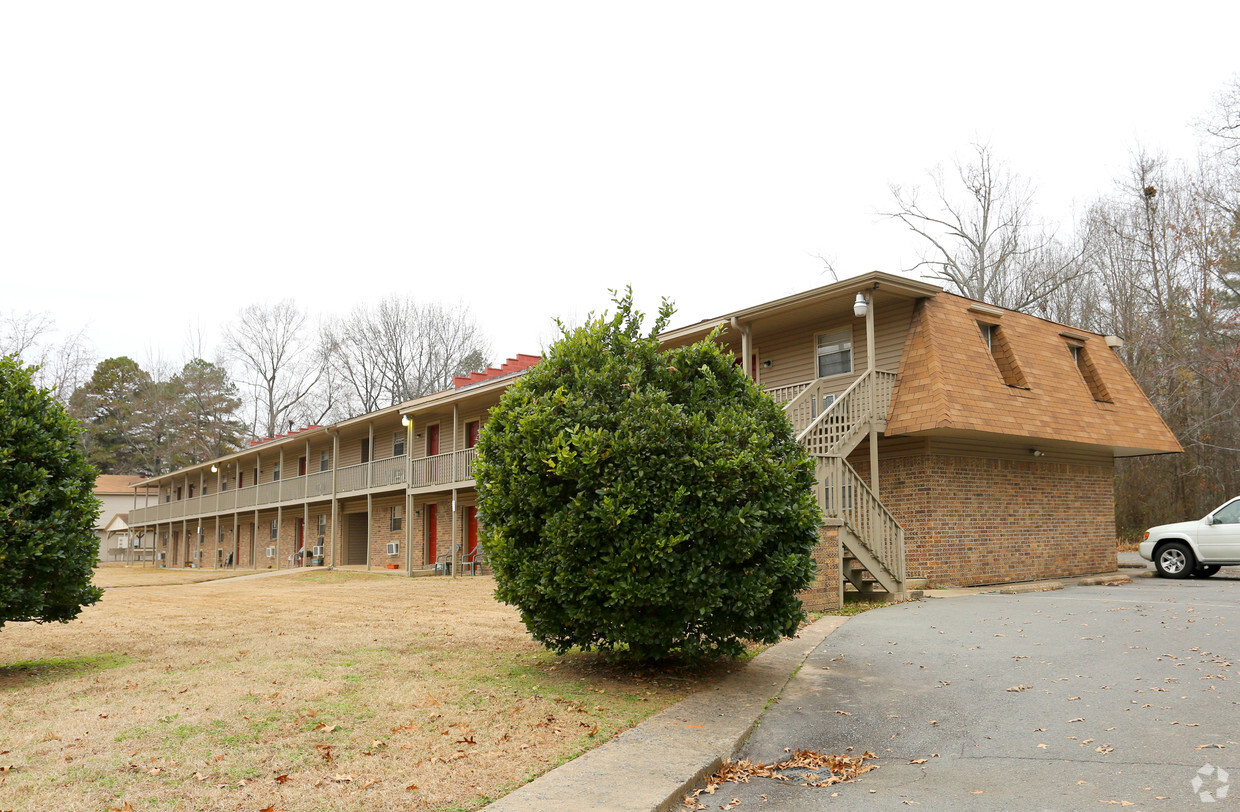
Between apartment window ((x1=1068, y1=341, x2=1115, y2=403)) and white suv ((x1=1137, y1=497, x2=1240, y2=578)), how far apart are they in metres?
3.05

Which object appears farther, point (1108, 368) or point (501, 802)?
point (1108, 368)

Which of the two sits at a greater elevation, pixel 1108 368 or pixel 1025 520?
pixel 1108 368

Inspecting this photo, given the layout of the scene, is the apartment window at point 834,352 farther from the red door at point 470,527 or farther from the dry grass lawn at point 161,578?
the dry grass lawn at point 161,578

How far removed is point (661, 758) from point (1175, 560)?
16578 mm

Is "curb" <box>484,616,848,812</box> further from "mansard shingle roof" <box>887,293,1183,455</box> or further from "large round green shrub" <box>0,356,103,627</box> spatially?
"mansard shingle roof" <box>887,293,1183,455</box>

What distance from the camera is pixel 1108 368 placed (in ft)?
65.7

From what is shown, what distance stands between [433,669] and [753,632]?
9.12 ft

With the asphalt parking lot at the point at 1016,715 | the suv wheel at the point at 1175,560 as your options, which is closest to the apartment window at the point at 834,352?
the asphalt parking lot at the point at 1016,715

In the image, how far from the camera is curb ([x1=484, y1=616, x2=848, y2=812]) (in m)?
4.50

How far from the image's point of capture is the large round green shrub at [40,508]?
710 centimetres

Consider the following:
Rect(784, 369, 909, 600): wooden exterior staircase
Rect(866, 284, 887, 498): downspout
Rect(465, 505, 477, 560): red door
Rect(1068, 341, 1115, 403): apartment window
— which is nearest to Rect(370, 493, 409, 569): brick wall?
Rect(465, 505, 477, 560): red door

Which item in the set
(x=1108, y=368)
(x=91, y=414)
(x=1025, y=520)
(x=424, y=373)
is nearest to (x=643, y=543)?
(x=1025, y=520)

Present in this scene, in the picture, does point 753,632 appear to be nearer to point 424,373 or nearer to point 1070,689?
point 1070,689

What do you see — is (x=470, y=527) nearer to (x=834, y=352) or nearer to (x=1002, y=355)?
(x=834, y=352)
